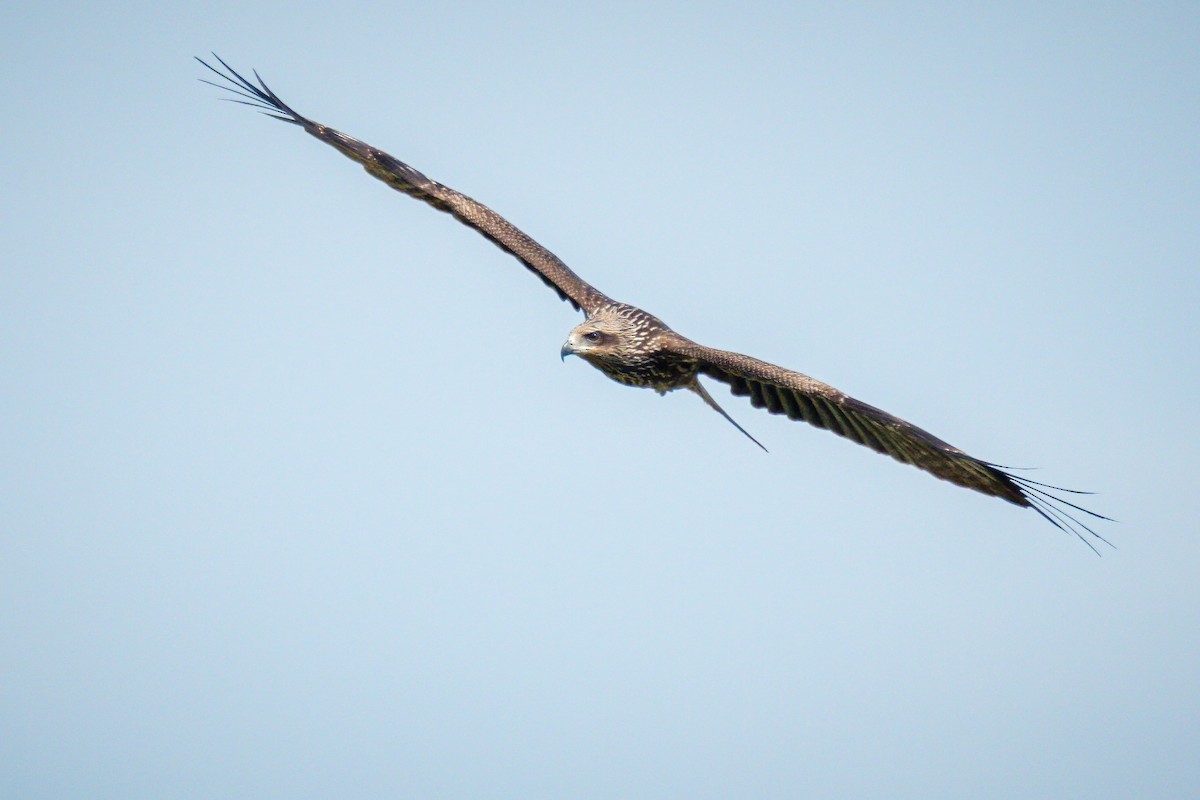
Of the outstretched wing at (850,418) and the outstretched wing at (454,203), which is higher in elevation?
the outstretched wing at (454,203)

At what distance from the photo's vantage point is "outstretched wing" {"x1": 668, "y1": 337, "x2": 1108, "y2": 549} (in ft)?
34.0

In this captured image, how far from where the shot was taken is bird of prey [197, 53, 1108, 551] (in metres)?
10.5

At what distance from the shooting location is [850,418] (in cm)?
1111

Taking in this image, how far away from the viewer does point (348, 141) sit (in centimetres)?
1372

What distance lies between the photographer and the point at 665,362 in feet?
39.8

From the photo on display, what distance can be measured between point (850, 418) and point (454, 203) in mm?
4680

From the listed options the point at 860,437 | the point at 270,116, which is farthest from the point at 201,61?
the point at 860,437

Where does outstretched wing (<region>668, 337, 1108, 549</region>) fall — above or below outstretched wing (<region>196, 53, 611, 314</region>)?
below

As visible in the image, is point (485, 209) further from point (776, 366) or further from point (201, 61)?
point (776, 366)

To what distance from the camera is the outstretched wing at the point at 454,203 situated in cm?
1329

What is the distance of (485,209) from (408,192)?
861 millimetres

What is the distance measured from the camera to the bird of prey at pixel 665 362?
34.5ft

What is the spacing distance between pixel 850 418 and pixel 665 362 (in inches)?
71.2

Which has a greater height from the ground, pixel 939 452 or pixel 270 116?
pixel 270 116
